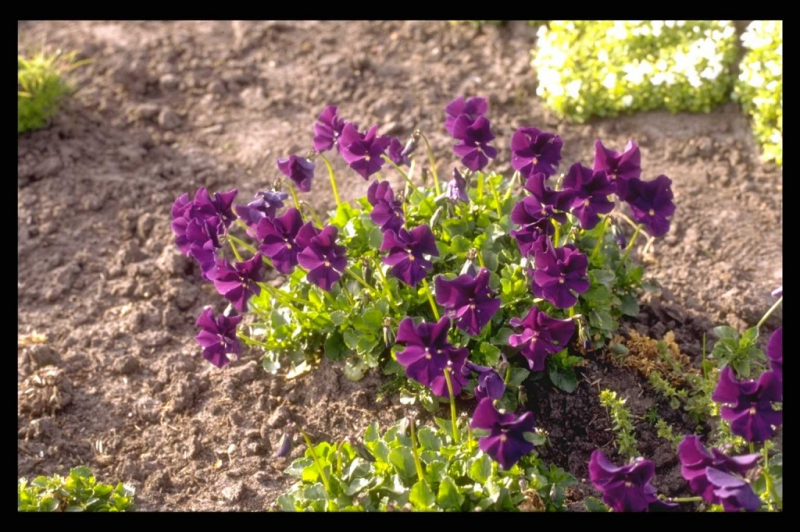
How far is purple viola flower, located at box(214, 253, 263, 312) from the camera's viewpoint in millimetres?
3480

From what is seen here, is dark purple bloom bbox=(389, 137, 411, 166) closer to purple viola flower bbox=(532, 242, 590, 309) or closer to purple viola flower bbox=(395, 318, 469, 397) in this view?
purple viola flower bbox=(532, 242, 590, 309)

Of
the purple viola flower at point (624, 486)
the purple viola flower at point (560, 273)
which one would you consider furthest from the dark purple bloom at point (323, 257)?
the purple viola flower at point (624, 486)

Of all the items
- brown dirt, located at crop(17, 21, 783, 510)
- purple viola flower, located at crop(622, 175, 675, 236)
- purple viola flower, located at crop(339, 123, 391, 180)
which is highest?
purple viola flower, located at crop(339, 123, 391, 180)

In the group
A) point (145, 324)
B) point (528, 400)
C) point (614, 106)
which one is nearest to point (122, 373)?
point (145, 324)

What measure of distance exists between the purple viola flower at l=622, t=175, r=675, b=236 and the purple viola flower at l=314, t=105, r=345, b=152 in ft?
4.23

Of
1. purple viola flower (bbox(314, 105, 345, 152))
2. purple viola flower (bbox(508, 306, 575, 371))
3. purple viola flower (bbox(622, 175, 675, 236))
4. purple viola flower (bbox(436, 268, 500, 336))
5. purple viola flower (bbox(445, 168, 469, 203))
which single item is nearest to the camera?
purple viola flower (bbox(436, 268, 500, 336))

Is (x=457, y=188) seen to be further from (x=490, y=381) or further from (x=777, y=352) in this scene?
(x=777, y=352)

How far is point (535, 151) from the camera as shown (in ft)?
11.8

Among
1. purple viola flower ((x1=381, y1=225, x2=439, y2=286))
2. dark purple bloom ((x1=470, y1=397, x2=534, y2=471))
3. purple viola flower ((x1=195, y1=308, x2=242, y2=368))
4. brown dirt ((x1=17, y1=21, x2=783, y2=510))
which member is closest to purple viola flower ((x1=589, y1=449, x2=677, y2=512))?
dark purple bloom ((x1=470, y1=397, x2=534, y2=471))

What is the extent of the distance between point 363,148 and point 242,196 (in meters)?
1.86

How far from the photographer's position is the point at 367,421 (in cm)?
395

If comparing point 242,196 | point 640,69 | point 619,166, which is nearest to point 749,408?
point 619,166

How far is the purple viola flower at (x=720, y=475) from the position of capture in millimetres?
2715
